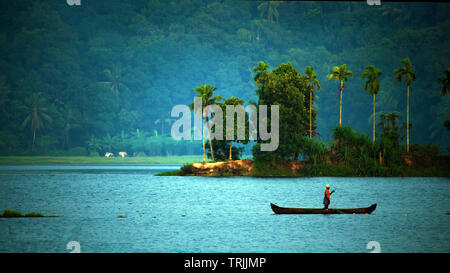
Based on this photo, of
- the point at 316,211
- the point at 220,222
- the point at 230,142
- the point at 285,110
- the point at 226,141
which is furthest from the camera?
the point at 226,141

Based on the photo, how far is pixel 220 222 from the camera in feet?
164

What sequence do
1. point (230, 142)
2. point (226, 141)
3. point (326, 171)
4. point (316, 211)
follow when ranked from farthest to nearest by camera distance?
1. point (226, 141)
2. point (230, 142)
3. point (326, 171)
4. point (316, 211)


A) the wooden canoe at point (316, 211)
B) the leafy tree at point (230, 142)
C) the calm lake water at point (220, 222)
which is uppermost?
the leafy tree at point (230, 142)

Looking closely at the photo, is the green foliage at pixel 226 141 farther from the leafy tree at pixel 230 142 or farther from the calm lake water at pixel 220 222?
the calm lake water at pixel 220 222

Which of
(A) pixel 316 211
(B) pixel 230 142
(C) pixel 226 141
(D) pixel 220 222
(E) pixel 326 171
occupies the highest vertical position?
(C) pixel 226 141

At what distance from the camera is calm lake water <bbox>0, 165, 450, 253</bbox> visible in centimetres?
3859

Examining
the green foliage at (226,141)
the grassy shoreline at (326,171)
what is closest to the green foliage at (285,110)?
the grassy shoreline at (326,171)

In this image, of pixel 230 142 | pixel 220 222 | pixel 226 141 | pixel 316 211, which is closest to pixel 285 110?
pixel 230 142

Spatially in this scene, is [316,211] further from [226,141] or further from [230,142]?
[226,141]

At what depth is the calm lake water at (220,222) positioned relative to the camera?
127 ft

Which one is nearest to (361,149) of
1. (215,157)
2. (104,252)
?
(215,157)

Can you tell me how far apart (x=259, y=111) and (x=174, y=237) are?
66.1 meters

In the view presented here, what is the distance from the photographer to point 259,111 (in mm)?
106062

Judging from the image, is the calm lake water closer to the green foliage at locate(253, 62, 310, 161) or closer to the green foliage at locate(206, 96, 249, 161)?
the green foliage at locate(253, 62, 310, 161)
